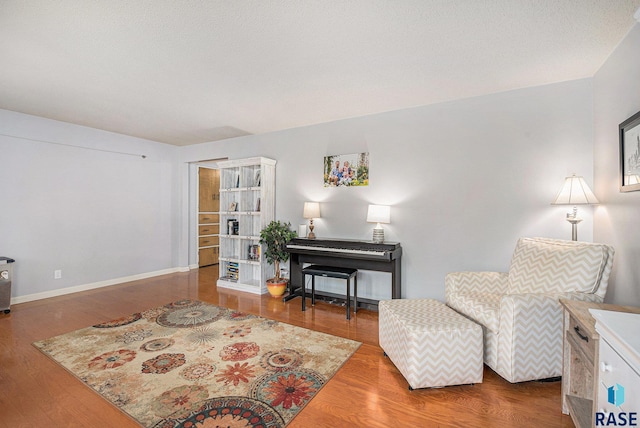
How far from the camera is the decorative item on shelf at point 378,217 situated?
3472 mm

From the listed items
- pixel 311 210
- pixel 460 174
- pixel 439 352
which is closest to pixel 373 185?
pixel 311 210

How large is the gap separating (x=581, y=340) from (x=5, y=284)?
5.35m

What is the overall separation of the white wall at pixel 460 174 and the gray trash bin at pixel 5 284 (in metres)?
3.74

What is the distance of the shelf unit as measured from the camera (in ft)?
14.4

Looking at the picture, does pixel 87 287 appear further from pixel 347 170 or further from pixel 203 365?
pixel 347 170

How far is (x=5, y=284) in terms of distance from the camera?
3381 millimetres

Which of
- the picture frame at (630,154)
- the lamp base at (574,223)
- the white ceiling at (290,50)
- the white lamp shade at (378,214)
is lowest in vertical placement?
the lamp base at (574,223)

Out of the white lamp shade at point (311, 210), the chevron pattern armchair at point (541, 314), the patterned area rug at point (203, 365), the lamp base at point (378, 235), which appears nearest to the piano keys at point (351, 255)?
the lamp base at point (378, 235)

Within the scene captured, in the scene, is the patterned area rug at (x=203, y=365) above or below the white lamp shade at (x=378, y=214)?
below

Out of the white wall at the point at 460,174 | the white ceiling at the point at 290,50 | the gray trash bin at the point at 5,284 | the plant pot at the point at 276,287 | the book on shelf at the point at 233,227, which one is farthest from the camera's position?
the book on shelf at the point at 233,227

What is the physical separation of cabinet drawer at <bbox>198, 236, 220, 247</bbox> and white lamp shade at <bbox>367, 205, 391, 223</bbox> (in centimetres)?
420

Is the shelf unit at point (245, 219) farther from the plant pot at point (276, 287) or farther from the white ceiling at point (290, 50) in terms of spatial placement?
the white ceiling at point (290, 50)

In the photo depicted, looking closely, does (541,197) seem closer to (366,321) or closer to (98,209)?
(366,321)

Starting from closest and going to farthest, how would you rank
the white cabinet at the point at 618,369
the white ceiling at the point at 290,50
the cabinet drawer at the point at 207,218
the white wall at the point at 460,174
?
the white cabinet at the point at 618,369, the white ceiling at the point at 290,50, the white wall at the point at 460,174, the cabinet drawer at the point at 207,218
